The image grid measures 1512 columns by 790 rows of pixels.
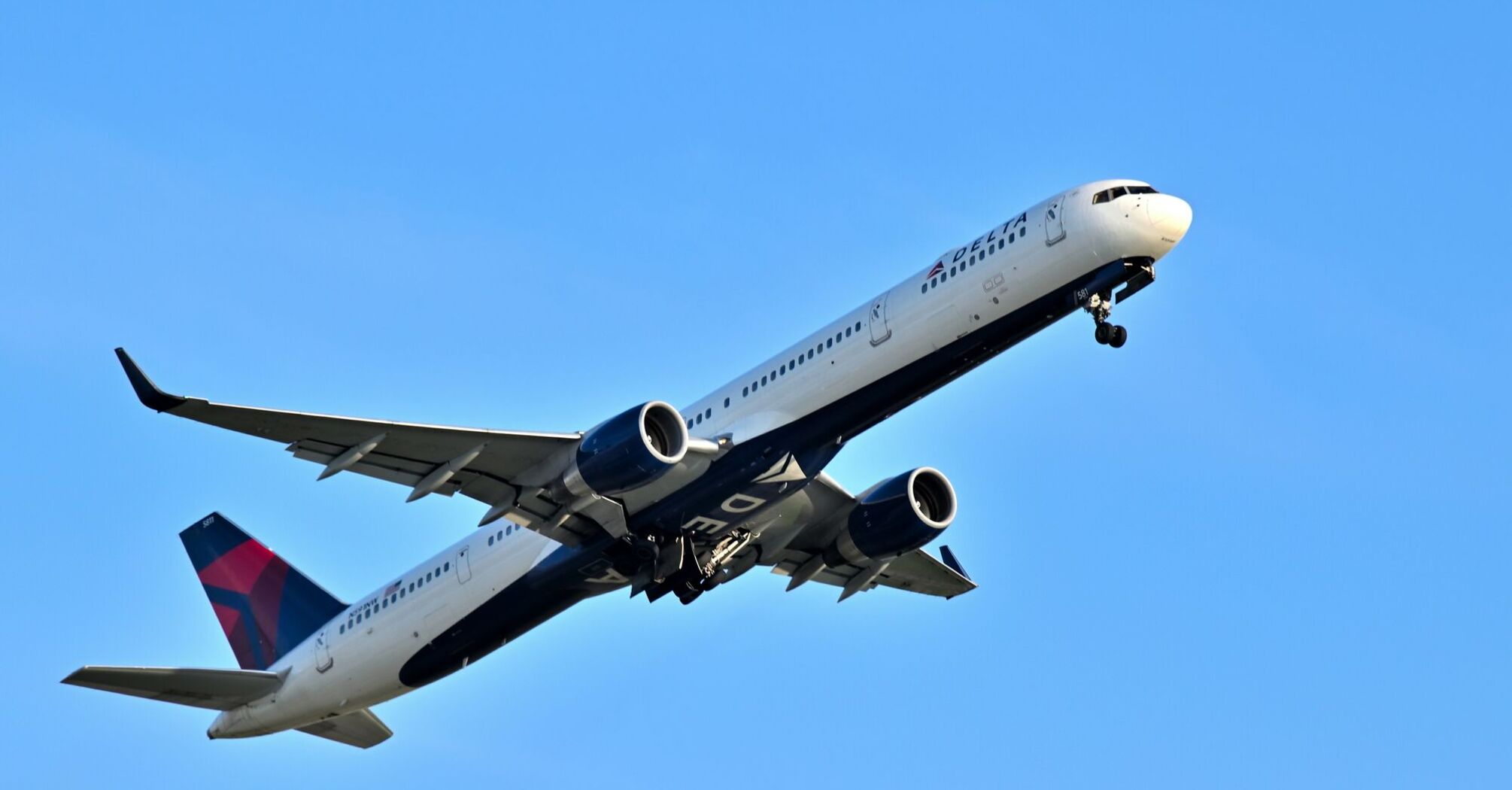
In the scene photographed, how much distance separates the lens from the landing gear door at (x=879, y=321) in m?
40.8

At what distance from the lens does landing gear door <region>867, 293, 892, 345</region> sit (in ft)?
134

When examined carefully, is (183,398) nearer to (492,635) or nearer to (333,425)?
(333,425)

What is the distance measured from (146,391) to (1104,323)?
18489mm

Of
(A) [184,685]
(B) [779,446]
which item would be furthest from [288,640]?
(B) [779,446]

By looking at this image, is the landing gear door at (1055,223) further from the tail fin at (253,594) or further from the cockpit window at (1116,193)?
the tail fin at (253,594)

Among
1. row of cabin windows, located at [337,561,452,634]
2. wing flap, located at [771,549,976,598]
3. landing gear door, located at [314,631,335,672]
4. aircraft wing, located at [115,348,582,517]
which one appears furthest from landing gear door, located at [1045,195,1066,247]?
landing gear door, located at [314,631,335,672]

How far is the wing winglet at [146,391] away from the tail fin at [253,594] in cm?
1399

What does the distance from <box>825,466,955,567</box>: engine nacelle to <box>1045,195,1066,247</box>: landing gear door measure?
8842mm

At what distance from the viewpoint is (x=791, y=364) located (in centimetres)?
4206

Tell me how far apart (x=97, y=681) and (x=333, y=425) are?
9.05m

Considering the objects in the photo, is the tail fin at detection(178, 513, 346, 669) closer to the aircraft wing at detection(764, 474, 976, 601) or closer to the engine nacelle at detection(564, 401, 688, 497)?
the aircraft wing at detection(764, 474, 976, 601)

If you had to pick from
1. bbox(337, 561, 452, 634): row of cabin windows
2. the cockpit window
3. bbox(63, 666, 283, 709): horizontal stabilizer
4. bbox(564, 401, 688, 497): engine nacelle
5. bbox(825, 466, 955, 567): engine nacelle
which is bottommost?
bbox(63, 666, 283, 709): horizontal stabilizer

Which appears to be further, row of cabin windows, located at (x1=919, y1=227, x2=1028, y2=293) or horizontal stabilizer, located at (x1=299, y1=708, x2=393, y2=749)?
horizontal stabilizer, located at (x1=299, y1=708, x2=393, y2=749)

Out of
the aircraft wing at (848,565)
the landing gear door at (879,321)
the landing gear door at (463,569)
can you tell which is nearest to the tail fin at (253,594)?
the landing gear door at (463,569)
